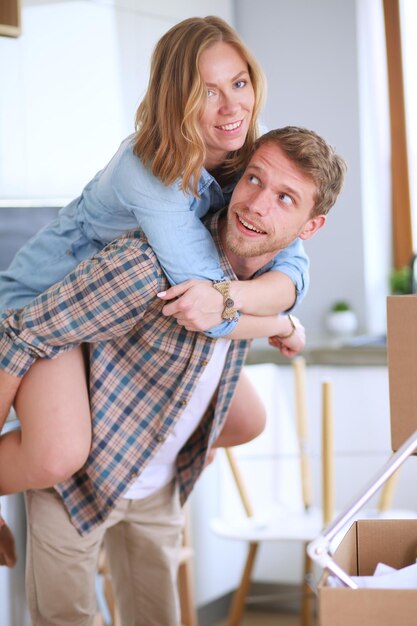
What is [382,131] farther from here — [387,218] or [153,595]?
[153,595]

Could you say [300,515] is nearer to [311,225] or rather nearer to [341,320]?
[341,320]

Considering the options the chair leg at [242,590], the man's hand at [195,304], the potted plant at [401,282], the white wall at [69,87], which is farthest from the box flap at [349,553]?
the potted plant at [401,282]

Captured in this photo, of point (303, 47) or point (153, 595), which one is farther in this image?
point (303, 47)

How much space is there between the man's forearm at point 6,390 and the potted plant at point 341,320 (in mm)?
2424

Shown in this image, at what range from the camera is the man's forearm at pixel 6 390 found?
1.68m

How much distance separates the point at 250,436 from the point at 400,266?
89.0 inches

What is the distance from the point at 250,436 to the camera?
205 cm

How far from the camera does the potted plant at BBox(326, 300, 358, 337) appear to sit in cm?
398

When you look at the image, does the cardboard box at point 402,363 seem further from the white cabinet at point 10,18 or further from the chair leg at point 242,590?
the chair leg at point 242,590

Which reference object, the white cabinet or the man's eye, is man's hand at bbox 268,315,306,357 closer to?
the man's eye

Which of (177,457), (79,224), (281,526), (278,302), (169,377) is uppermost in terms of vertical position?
(79,224)

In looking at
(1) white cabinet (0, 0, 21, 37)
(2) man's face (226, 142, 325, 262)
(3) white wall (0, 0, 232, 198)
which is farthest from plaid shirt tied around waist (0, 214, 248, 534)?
(3) white wall (0, 0, 232, 198)

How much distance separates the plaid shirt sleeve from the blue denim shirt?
4cm

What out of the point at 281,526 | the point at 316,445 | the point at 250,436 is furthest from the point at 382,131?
the point at 250,436
